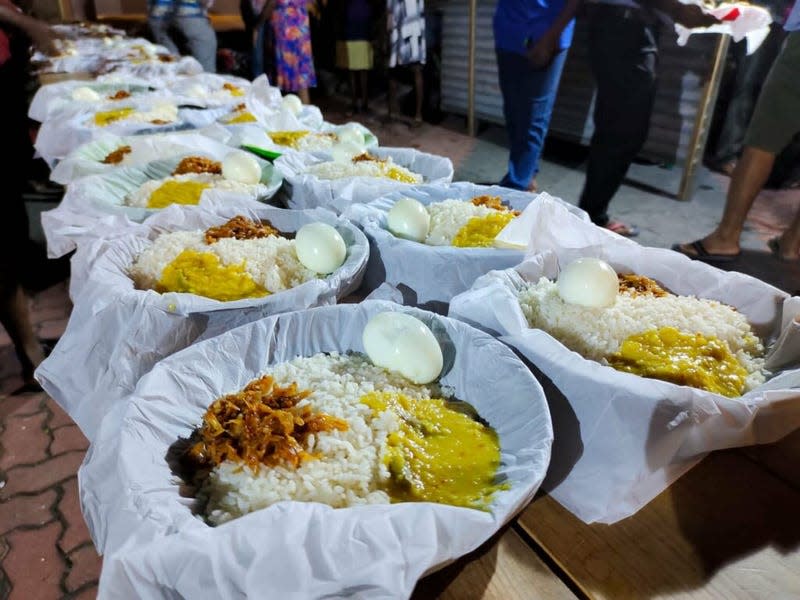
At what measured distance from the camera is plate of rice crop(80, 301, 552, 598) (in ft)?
2.03

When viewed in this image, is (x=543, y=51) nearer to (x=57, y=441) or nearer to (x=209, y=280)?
(x=209, y=280)

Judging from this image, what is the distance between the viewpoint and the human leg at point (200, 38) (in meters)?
4.76

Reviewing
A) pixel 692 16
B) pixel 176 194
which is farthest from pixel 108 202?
pixel 692 16

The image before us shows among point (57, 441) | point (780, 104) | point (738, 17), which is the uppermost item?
point (738, 17)

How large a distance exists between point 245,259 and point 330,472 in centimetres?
73

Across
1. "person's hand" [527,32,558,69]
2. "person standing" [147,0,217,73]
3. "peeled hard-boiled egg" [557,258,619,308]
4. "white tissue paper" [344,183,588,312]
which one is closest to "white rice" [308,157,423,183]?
"white tissue paper" [344,183,588,312]

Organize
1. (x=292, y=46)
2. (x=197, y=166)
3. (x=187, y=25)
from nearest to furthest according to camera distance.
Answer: (x=197, y=166) → (x=187, y=25) → (x=292, y=46)

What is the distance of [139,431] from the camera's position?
0.83 metres

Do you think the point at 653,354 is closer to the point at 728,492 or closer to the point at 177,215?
the point at 728,492

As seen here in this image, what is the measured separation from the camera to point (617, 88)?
304 cm

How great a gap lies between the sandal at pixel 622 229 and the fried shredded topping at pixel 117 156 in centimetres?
275

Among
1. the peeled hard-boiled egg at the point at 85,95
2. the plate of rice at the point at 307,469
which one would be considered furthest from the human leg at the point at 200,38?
the plate of rice at the point at 307,469

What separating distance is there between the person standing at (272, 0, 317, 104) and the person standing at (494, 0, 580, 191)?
7.21ft

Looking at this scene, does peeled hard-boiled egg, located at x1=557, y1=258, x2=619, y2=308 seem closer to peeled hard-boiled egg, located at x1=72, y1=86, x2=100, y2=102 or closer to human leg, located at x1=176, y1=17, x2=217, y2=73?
peeled hard-boiled egg, located at x1=72, y1=86, x2=100, y2=102
